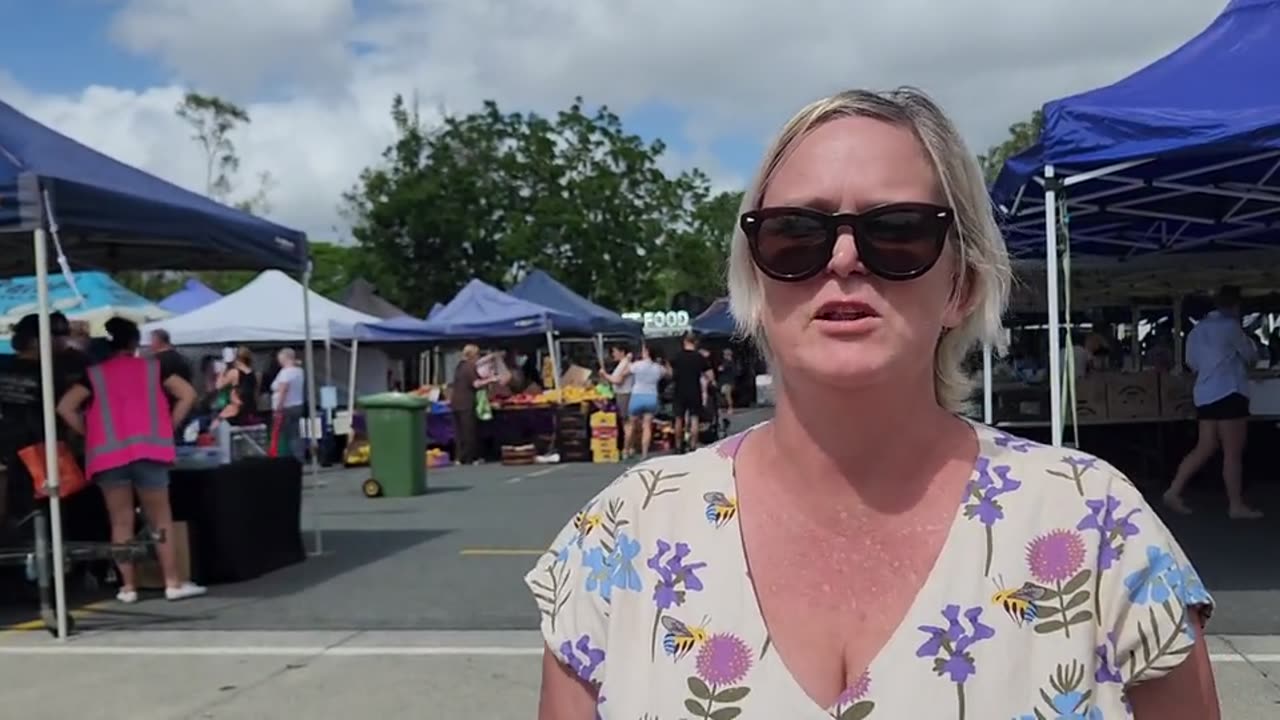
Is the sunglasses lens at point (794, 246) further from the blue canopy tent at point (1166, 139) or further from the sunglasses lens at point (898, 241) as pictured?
the blue canopy tent at point (1166, 139)

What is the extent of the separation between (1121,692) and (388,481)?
13.6 meters

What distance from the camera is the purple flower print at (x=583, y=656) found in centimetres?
173

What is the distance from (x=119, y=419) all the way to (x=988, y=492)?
23.9ft

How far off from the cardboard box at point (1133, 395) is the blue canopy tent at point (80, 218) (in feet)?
25.5

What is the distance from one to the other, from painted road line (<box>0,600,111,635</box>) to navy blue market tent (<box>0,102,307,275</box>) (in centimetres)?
233

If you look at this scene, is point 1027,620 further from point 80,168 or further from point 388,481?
point 388,481

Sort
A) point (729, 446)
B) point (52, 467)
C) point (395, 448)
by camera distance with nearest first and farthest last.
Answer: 1. point (729, 446)
2. point (52, 467)
3. point (395, 448)

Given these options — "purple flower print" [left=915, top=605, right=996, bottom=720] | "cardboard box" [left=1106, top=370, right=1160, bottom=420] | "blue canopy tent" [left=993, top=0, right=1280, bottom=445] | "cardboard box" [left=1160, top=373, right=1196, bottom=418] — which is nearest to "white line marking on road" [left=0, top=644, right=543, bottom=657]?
"blue canopy tent" [left=993, top=0, right=1280, bottom=445]

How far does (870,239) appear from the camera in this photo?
164 cm

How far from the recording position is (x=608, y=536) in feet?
5.95

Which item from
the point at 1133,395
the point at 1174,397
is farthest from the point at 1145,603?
the point at 1174,397

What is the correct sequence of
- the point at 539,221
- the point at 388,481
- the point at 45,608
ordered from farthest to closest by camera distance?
the point at 539,221
the point at 388,481
the point at 45,608

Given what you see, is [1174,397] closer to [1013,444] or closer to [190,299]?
[1013,444]

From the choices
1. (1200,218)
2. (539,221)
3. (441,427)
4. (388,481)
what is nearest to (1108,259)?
(1200,218)
